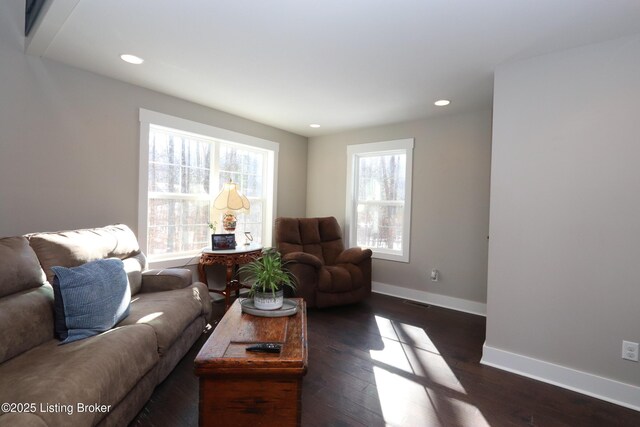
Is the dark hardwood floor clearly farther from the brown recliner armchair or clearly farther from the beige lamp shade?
the beige lamp shade

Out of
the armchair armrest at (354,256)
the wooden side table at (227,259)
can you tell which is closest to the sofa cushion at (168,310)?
the wooden side table at (227,259)

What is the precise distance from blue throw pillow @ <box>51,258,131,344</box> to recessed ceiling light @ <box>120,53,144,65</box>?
63.8 inches

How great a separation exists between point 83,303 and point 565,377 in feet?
10.3

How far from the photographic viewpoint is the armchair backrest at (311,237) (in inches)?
156

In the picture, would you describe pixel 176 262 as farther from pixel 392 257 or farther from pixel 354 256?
pixel 392 257

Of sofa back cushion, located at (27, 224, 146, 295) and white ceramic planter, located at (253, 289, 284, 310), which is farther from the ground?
sofa back cushion, located at (27, 224, 146, 295)

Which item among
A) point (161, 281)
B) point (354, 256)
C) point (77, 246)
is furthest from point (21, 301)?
point (354, 256)

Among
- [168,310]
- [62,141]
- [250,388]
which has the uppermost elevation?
[62,141]

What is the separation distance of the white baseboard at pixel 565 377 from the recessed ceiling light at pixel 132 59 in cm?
360

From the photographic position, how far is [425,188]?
3.94 meters

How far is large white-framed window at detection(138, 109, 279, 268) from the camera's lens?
3109 millimetres

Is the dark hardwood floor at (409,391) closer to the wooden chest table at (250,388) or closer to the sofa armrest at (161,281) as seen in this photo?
the wooden chest table at (250,388)

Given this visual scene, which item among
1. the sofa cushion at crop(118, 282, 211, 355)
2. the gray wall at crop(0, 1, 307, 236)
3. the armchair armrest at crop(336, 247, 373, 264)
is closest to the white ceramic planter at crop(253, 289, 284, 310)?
the sofa cushion at crop(118, 282, 211, 355)

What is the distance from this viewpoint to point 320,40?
206 cm
